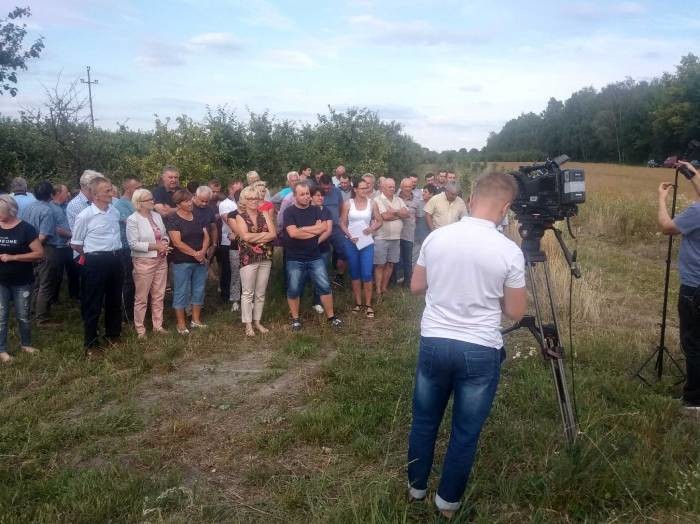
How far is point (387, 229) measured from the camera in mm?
7793

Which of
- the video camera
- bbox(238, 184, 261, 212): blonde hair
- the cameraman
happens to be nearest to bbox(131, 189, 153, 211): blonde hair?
Answer: bbox(238, 184, 261, 212): blonde hair

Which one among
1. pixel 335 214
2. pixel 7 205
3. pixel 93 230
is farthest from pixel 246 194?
pixel 7 205

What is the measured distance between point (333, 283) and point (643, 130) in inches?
2472

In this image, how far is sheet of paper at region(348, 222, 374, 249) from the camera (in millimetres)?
7250

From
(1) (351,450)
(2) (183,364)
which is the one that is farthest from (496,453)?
(2) (183,364)

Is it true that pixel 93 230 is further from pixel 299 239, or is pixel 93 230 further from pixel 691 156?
pixel 691 156

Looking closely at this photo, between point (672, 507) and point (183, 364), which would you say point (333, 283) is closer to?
point (183, 364)

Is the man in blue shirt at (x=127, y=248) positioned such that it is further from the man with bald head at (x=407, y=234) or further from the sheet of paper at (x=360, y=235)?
the man with bald head at (x=407, y=234)

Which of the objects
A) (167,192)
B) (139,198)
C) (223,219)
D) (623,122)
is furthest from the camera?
(623,122)

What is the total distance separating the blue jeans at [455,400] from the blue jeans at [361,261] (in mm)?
4384

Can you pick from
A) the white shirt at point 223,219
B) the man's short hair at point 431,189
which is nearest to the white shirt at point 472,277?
the white shirt at point 223,219

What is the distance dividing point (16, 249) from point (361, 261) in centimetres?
400

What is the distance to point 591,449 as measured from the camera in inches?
129

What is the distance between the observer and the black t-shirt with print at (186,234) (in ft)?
21.2
